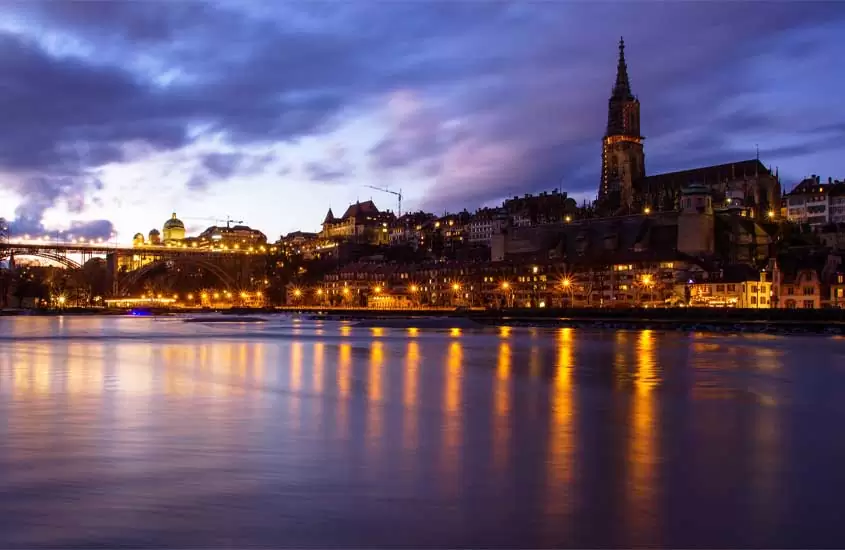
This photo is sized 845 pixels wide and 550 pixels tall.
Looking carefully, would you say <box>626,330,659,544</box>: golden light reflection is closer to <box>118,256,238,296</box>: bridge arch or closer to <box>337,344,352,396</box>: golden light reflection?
<box>337,344,352,396</box>: golden light reflection

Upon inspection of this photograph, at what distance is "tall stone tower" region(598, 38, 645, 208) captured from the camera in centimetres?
14700

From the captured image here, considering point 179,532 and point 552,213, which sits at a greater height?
point 552,213

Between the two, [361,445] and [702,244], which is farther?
[702,244]

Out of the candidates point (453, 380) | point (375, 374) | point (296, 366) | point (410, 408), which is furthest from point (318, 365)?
point (410, 408)

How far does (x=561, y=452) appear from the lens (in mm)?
12453

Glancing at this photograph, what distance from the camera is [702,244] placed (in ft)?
344

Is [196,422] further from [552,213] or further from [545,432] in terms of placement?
[552,213]

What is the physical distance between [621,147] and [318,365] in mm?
130047

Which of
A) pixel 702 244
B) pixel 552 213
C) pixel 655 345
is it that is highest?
pixel 552 213

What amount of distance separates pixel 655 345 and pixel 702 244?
67.9 m

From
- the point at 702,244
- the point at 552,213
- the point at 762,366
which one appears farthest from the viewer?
the point at 552,213

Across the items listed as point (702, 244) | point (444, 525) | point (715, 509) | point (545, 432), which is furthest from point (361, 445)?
point (702, 244)

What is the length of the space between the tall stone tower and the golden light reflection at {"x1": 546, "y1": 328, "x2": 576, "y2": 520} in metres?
130

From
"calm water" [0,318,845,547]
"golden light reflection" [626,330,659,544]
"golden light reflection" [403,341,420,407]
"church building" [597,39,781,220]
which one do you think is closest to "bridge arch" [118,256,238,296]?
"church building" [597,39,781,220]
